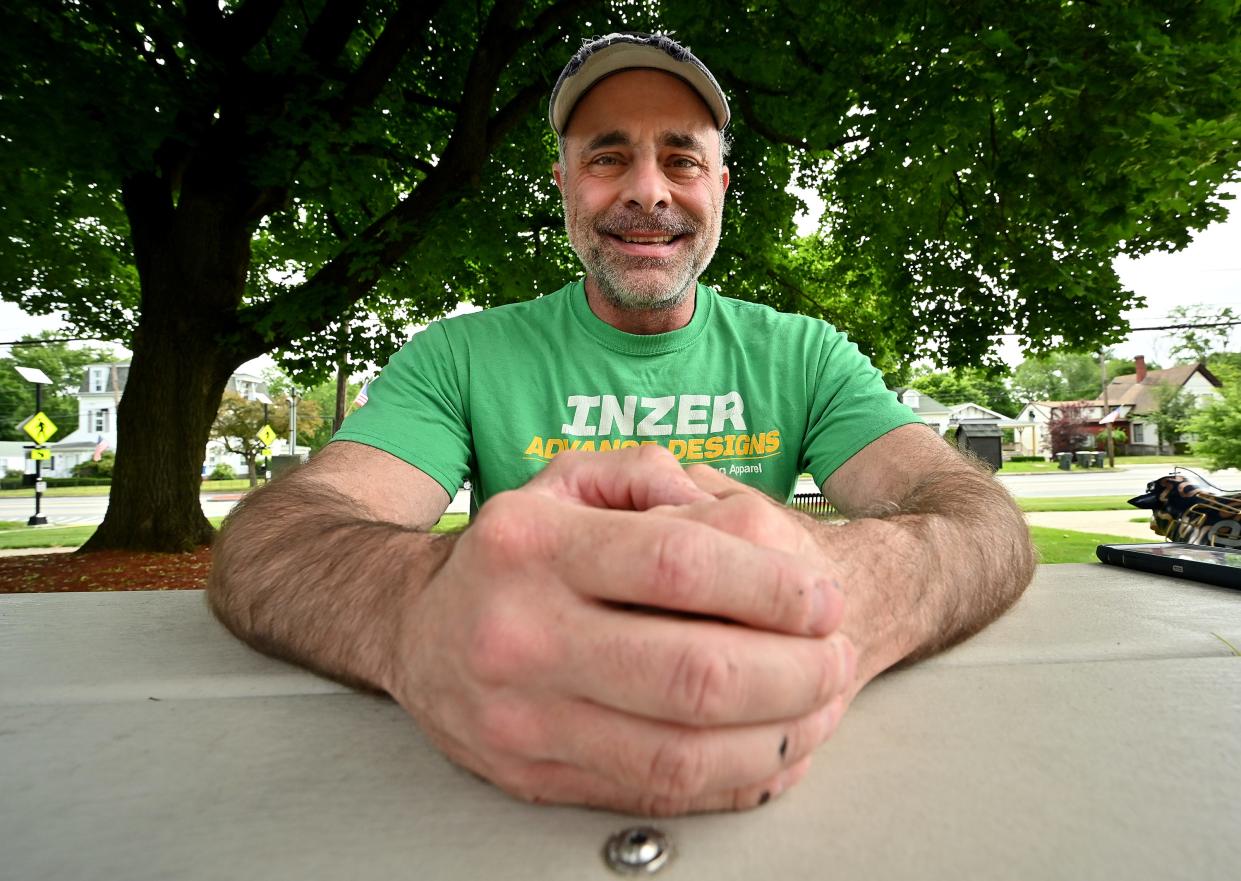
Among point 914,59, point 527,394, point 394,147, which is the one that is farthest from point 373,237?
point 527,394

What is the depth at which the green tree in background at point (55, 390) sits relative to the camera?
51.1 m

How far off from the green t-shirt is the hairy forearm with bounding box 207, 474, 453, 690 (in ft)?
2.47

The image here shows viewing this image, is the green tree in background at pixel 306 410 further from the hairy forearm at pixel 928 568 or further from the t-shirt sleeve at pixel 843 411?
the hairy forearm at pixel 928 568

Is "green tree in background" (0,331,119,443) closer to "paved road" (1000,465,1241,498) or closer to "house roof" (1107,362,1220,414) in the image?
"paved road" (1000,465,1241,498)

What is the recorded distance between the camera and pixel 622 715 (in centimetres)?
52

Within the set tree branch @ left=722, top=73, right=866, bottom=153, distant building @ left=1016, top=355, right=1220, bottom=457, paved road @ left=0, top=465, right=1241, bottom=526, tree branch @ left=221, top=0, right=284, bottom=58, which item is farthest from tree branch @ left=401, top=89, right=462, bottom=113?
distant building @ left=1016, top=355, right=1220, bottom=457

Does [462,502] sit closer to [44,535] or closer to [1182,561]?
[44,535]

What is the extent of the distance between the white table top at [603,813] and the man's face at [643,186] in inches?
50.9

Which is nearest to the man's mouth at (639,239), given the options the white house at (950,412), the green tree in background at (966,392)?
the white house at (950,412)

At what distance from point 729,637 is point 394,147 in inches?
304

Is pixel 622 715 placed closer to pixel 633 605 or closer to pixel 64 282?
pixel 633 605

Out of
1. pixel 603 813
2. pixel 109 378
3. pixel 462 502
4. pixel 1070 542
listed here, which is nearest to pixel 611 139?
pixel 603 813

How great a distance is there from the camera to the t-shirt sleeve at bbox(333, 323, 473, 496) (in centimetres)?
165

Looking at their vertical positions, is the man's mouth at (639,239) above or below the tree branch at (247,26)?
below
